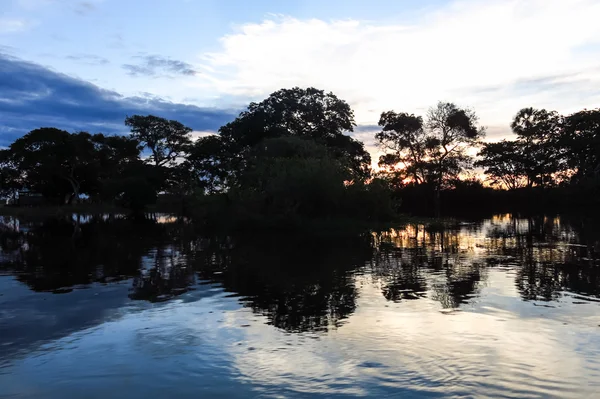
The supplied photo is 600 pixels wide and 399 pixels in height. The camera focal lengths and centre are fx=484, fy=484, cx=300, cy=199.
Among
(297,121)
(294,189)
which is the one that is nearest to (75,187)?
(297,121)

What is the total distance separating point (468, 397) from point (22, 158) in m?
65.0

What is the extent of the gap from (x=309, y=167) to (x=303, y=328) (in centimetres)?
1985

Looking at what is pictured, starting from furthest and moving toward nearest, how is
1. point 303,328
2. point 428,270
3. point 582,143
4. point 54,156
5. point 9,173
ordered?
point 9,173
point 54,156
point 582,143
point 428,270
point 303,328

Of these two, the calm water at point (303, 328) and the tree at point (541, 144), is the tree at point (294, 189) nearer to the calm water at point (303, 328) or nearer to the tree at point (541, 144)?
the calm water at point (303, 328)

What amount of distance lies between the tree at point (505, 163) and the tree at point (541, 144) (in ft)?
2.20

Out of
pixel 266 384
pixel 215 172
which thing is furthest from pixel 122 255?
pixel 215 172

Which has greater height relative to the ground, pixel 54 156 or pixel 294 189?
pixel 54 156

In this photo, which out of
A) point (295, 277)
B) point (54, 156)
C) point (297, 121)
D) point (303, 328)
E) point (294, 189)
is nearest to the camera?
point (303, 328)

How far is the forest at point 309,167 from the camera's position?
27.7 metres

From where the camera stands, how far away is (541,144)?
57.2 metres

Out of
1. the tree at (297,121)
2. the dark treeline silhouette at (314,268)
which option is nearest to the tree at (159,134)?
the tree at (297,121)

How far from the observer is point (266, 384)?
5.00 metres

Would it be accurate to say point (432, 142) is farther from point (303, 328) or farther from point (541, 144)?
point (303, 328)

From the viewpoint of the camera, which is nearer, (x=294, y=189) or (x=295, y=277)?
(x=295, y=277)
